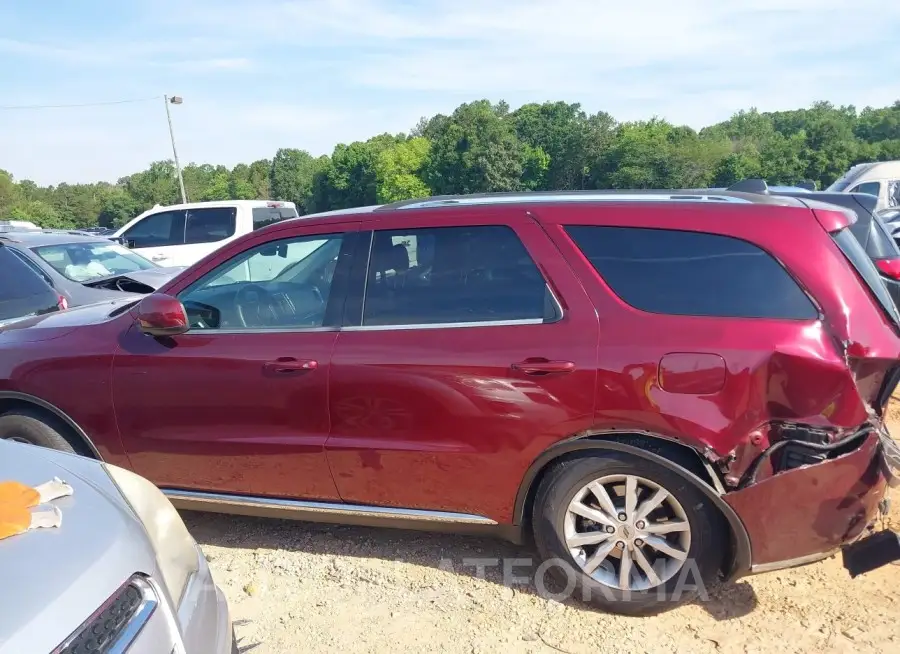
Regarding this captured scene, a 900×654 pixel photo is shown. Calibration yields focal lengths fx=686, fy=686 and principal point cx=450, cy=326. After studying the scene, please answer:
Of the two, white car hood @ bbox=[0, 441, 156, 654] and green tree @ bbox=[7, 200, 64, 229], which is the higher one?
white car hood @ bbox=[0, 441, 156, 654]

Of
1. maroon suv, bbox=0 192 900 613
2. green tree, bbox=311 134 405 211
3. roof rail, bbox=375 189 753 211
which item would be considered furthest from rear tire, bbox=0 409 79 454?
green tree, bbox=311 134 405 211

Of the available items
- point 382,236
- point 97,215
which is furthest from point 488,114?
point 382,236

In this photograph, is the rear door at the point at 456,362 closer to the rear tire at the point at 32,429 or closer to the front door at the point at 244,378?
the front door at the point at 244,378

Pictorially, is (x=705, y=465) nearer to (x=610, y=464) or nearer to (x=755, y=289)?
(x=610, y=464)

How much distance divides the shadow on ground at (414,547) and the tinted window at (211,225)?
27.1 ft

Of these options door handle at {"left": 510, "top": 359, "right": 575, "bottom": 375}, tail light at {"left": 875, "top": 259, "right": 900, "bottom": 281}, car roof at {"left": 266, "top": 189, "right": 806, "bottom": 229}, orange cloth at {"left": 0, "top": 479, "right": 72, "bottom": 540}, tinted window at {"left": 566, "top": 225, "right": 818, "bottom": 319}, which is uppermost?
car roof at {"left": 266, "top": 189, "right": 806, "bottom": 229}

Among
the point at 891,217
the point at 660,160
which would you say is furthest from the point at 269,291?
the point at 660,160

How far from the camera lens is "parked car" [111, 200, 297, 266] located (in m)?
11.5

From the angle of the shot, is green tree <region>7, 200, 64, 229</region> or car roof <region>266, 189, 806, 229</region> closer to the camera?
car roof <region>266, 189, 806, 229</region>

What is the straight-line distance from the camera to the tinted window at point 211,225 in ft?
37.9

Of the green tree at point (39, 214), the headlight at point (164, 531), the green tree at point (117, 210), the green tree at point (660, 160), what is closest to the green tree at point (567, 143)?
the green tree at point (660, 160)

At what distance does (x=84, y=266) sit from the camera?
23.2 ft

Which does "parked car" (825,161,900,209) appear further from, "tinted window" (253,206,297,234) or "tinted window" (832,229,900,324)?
"tinted window" (832,229,900,324)

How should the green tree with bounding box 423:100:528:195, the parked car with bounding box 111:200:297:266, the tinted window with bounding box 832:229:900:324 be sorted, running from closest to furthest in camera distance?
the tinted window with bounding box 832:229:900:324
the parked car with bounding box 111:200:297:266
the green tree with bounding box 423:100:528:195
